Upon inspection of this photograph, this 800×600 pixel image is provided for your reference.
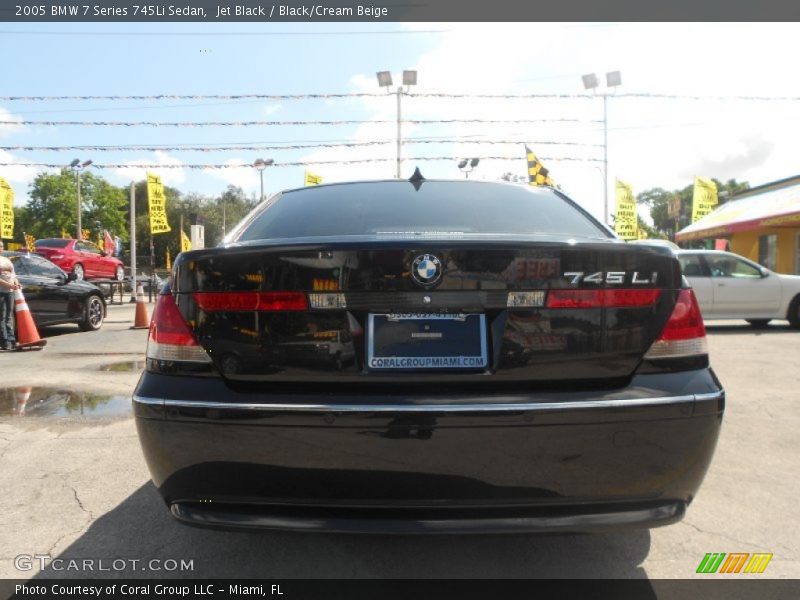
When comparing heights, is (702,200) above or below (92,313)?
above

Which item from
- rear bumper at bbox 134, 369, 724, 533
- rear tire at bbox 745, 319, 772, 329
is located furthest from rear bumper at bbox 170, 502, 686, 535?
rear tire at bbox 745, 319, 772, 329

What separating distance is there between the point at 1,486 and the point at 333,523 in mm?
2434

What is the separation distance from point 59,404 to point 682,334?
16.7 ft

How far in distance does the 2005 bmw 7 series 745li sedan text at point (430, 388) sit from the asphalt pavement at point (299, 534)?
210 millimetres

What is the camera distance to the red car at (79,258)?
65.0ft

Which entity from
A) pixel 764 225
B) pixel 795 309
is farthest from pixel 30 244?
pixel 795 309

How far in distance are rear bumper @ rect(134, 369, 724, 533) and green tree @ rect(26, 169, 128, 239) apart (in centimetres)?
7102

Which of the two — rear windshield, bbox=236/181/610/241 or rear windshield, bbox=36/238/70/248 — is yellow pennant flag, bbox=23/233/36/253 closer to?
rear windshield, bbox=36/238/70/248

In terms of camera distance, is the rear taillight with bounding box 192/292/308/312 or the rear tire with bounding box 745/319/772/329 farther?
the rear tire with bounding box 745/319/772/329

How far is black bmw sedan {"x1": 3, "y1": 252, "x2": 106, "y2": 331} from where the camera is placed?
32.3 ft

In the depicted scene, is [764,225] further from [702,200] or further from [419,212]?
[419,212]

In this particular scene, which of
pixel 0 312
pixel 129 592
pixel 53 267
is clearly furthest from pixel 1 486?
pixel 53 267

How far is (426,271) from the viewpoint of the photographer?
77.5 inches

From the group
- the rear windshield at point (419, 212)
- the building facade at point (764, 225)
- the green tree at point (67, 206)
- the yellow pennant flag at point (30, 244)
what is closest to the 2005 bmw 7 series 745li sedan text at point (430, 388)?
the rear windshield at point (419, 212)
